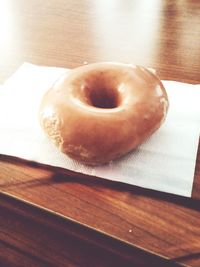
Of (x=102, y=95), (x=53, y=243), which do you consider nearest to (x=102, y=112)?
(x=102, y=95)

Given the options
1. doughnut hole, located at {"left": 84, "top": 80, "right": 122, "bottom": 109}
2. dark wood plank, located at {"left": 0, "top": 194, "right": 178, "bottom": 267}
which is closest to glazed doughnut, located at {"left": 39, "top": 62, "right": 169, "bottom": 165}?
doughnut hole, located at {"left": 84, "top": 80, "right": 122, "bottom": 109}

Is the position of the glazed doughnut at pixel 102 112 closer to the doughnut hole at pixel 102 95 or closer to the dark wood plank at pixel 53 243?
the doughnut hole at pixel 102 95

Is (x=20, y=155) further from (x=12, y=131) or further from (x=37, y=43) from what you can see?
(x=37, y=43)

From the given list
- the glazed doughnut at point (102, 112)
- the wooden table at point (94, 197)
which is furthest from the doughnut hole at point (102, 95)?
the wooden table at point (94, 197)

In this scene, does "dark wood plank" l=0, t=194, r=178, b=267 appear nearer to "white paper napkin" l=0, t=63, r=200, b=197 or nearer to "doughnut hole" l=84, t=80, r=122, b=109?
"white paper napkin" l=0, t=63, r=200, b=197

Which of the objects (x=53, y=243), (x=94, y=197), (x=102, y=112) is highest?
(x=102, y=112)

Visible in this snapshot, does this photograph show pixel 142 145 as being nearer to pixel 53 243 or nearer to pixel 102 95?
pixel 102 95
